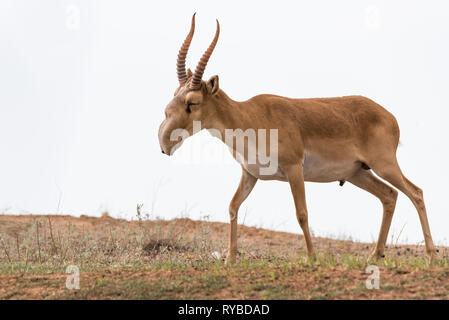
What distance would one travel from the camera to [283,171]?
7766 millimetres

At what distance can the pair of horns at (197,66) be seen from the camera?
7445mm

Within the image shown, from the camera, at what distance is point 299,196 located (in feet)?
24.9

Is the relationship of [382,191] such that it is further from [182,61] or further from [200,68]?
[182,61]

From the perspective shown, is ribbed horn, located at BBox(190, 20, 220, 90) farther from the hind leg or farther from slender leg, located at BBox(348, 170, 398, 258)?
slender leg, located at BBox(348, 170, 398, 258)

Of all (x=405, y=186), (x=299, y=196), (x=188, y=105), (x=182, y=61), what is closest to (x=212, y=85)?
(x=188, y=105)

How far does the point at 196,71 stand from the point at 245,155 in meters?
1.26

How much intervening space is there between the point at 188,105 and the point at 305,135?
169 centimetres

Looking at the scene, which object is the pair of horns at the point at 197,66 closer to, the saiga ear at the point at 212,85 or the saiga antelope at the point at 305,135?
the saiga antelope at the point at 305,135

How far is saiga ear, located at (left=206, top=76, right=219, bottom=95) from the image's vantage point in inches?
295

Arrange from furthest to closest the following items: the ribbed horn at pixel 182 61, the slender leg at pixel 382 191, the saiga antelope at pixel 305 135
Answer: the slender leg at pixel 382 191 < the ribbed horn at pixel 182 61 < the saiga antelope at pixel 305 135

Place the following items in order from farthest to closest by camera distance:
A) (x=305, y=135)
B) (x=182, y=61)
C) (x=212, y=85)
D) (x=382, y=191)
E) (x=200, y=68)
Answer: (x=382, y=191) → (x=305, y=135) → (x=182, y=61) → (x=212, y=85) → (x=200, y=68)

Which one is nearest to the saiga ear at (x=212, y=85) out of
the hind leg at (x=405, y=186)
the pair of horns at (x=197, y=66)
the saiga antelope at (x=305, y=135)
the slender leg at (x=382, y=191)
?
the saiga antelope at (x=305, y=135)

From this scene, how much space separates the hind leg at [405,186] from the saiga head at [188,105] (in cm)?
262

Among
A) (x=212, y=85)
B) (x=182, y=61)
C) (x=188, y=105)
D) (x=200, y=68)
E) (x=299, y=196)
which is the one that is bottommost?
(x=299, y=196)
